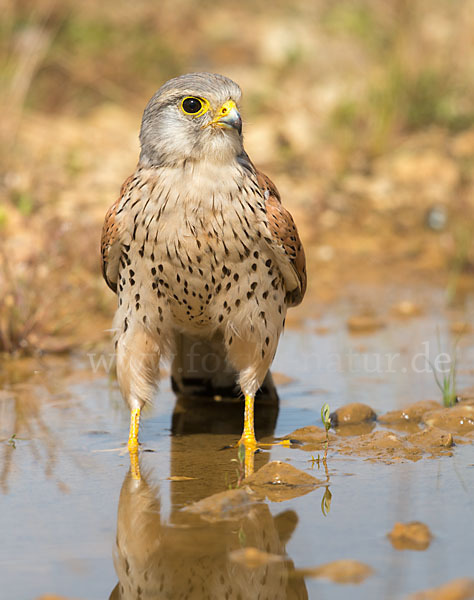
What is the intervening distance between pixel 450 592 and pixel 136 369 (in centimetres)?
226

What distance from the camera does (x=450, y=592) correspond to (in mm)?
2635

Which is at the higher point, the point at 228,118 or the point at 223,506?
the point at 228,118

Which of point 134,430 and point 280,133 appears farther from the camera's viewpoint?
point 280,133

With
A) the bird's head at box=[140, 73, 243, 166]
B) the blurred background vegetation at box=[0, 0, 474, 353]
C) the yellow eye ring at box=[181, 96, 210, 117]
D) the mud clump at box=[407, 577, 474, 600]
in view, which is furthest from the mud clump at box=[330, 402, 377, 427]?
the blurred background vegetation at box=[0, 0, 474, 353]

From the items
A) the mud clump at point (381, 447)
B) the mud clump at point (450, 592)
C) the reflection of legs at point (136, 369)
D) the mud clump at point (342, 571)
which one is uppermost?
the reflection of legs at point (136, 369)

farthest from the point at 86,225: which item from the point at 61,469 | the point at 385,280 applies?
the point at 61,469

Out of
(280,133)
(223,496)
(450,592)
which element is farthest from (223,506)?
(280,133)

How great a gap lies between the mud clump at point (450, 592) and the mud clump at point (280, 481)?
3.18 feet

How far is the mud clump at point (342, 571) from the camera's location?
279cm

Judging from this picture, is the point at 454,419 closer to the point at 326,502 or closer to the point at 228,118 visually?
the point at 326,502

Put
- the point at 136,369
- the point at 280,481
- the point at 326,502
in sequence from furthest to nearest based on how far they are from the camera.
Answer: the point at 136,369 → the point at 280,481 → the point at 326,502

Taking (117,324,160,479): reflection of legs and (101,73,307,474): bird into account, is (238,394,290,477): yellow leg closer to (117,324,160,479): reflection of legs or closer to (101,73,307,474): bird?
(101,73,307,474): bird

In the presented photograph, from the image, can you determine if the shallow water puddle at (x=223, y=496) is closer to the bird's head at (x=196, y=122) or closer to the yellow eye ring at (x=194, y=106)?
the bird's head at (x=196, y=122)

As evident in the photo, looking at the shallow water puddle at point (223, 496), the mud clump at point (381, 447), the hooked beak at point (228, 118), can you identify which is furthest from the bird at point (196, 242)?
the mud clump at point (381, 447)
